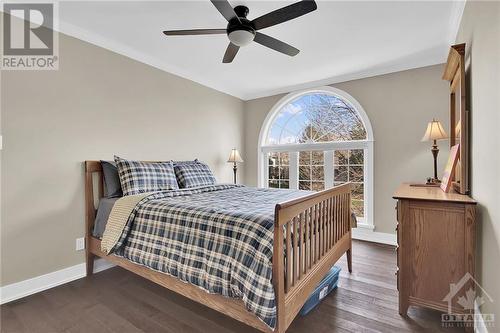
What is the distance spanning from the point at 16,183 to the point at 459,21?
4.20 metres

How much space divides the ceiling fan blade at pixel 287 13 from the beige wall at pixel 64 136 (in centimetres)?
182

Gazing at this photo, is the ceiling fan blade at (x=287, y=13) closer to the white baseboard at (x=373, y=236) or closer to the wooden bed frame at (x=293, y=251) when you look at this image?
the wooden bed frame at (x=293, y=251)

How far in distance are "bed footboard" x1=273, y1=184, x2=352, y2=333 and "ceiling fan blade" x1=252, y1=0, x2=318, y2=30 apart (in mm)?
1301

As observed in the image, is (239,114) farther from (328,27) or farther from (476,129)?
(476,129)

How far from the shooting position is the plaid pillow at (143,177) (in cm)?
246

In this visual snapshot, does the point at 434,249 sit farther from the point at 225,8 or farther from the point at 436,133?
the point at 225,8

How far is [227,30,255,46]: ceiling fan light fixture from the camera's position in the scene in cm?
197

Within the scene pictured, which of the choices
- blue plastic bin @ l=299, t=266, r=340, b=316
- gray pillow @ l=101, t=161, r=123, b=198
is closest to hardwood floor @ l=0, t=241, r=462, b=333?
blue plastic bin @ l=299, t=266, r=340, b=316

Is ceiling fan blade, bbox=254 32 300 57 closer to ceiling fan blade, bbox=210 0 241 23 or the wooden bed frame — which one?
ceiling fan blade, bbox=210 0 241 23

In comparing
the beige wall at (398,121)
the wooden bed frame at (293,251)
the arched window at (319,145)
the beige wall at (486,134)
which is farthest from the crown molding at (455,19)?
the wooden bed frame at (293,251)

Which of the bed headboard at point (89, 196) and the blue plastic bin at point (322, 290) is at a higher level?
the bed headboard at point (89, 196)

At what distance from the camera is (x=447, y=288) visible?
5.29ft

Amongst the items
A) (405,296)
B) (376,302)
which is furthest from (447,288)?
(376,302)

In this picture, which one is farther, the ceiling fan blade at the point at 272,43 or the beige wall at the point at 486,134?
the ceiling fan blade at the point at 272,43
